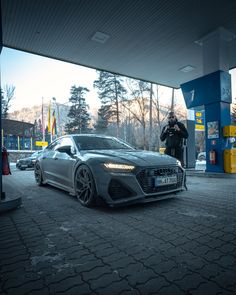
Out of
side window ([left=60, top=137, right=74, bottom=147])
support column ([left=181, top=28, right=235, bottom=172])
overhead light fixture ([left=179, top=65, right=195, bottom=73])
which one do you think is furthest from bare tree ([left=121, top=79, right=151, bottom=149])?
side window ([left=60, top=137, right=74, bottom=147])

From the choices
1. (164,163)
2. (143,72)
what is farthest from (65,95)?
(164,163)

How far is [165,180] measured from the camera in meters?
3.59

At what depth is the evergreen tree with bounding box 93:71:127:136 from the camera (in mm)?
34844

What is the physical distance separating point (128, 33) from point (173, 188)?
6.58 metres

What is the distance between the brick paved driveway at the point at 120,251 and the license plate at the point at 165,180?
42cm

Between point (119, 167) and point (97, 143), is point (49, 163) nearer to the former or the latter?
point (97, 143)

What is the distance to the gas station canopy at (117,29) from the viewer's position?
657 cm

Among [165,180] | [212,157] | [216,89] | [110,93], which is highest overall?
[110,93]

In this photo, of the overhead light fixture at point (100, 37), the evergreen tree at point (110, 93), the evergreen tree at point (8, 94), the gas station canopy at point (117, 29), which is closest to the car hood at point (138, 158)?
the gas station canopy at point (117, 29)

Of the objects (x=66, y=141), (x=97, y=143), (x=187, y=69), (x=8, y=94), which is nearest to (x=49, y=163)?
(x=66, y=141)

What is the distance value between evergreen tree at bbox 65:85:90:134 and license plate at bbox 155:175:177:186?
38770 mm

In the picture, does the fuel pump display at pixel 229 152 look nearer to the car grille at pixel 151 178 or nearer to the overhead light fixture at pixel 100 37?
the car grille at pixel 151 178

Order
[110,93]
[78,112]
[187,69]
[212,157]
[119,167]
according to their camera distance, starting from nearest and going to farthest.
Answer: [119,167], [212,157], [187,69], [110,93], [78,112]

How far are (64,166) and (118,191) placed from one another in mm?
1669
